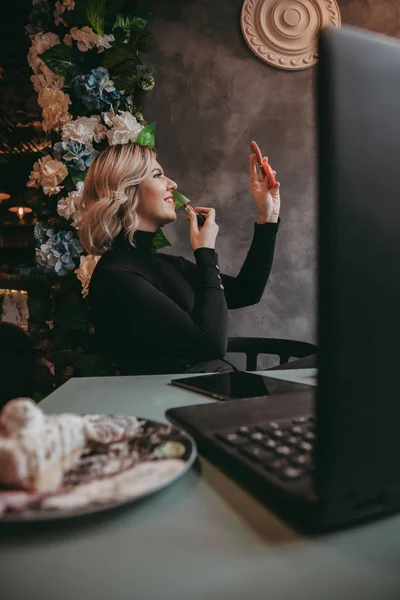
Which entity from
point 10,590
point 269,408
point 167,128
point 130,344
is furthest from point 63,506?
point 167,128

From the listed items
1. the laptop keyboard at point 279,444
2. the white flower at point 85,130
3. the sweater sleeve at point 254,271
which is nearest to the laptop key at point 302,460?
the laptop keyboard at point 279,444

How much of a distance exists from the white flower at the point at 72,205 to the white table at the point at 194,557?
5.61 ft

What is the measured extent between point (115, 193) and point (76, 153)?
1.22 ft

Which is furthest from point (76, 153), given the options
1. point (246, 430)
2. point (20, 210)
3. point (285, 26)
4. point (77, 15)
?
point (20, 210)

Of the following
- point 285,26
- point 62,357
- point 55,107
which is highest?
point 285,26

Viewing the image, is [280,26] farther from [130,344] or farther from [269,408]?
[269,408]

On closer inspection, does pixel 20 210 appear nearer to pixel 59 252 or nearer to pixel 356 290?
pixel 59 252

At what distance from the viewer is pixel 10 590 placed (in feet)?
0.88

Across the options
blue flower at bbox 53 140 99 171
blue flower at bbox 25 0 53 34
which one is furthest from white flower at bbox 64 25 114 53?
blue flower at bbox 53 140 99 171

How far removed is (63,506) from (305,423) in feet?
0.84

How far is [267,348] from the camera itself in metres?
1.90

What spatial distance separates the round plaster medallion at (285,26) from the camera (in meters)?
2.49

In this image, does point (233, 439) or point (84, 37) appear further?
point (84, 37)

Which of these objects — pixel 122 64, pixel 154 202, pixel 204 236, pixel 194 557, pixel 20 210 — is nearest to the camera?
pixel 194 557
